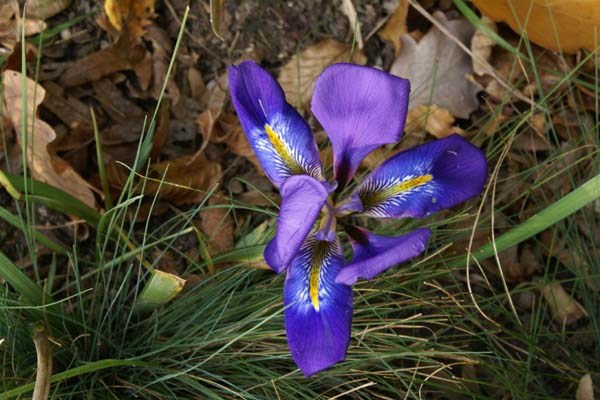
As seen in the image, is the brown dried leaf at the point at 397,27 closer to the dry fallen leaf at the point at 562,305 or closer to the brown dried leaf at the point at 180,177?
the brown dried leaf at the point at 180,177

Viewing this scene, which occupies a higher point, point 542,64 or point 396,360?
point 542,64

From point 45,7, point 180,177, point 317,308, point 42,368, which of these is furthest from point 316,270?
point 45,7

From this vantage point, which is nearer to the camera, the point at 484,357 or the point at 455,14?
the point at 484,357

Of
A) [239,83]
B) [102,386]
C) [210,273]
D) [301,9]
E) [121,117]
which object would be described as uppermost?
[239,83]

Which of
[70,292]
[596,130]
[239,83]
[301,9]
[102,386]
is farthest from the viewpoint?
[301,9]

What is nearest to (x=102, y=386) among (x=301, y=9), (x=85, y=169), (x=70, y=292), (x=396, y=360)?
(x=70, y=292)

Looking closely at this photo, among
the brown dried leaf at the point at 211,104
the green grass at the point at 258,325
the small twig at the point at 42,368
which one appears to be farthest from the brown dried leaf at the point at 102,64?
the small twig at the point at 42,368

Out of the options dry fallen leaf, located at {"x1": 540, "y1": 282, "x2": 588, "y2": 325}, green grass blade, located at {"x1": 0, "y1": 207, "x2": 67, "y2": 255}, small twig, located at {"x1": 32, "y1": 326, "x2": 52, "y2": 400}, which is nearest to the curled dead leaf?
dry fallen leaf, located at {"x1": 540, "y1": 282, "x2": 588, "y2": 325}

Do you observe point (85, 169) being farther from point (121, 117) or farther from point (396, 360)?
point (396, 360)
